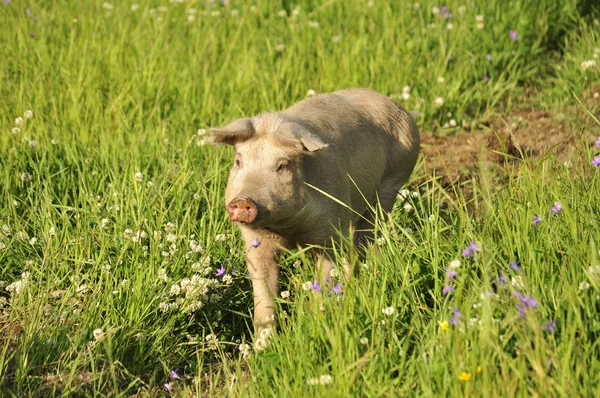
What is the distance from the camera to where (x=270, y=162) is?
4.98 metres

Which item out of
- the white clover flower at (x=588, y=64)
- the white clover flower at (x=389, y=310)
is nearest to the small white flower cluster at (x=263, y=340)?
the white clover flower at (x=389, y=310)

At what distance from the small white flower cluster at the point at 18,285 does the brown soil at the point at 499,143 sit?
3.23 metres

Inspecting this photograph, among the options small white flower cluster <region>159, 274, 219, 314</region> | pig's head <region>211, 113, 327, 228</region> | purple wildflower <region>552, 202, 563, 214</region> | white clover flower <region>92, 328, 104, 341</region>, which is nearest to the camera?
purple wildflower <region>552, 202, 563, 214</region>

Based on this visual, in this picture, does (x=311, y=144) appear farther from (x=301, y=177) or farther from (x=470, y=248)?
(x=470, y=248)

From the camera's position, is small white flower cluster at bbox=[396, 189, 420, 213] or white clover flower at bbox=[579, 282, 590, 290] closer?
white clover flower at bbox=[579, 282, 590, 290]

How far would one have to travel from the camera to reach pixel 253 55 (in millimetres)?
8234

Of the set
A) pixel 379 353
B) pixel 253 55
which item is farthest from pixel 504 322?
pixel 253 55

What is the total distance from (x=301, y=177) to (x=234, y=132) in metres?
0.45

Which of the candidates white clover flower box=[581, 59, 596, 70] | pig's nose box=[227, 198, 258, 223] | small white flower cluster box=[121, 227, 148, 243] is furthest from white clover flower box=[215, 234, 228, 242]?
white clover flower box=[581, 59, 596, 70]

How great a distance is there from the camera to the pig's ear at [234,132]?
16.3 ft

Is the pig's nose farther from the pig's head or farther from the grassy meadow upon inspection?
the grassy meadow

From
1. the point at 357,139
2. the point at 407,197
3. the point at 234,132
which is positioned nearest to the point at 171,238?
the point at 234,132

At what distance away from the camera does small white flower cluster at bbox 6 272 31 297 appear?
15.9 ft

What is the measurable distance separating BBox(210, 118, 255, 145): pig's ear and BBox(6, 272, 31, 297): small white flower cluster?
1.23 m
